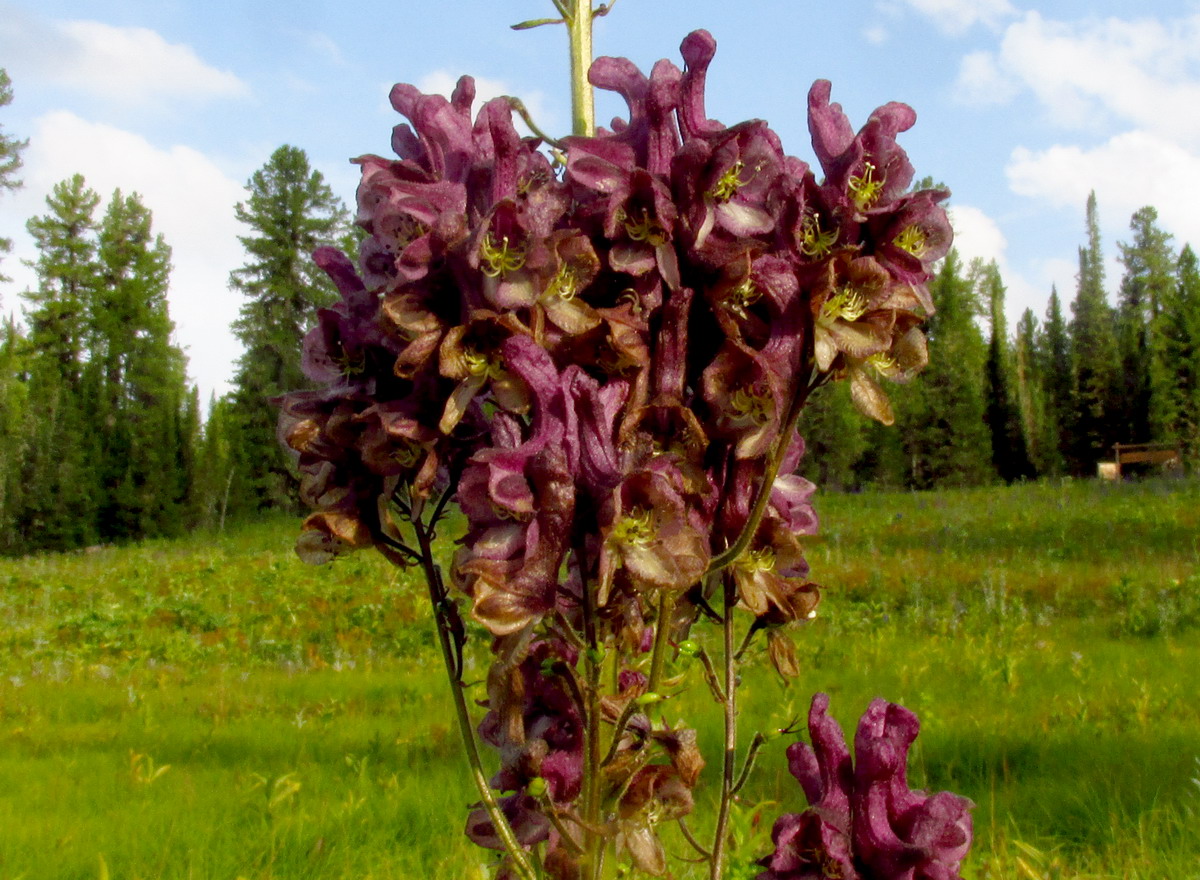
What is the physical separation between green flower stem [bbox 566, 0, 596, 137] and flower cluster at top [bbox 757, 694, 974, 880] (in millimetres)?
1156

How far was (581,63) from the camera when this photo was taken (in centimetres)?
157

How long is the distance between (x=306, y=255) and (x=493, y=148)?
44.6 m

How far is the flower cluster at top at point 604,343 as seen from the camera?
1.25m

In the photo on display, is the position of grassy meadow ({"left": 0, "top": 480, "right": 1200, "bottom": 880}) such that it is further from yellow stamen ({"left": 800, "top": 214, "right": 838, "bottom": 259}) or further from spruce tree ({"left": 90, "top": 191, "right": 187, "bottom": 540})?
spruce tree ({"left": 90, "top": 191, "right": 187, "bottom": 540})

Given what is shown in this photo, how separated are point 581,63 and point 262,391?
42502 millimetres

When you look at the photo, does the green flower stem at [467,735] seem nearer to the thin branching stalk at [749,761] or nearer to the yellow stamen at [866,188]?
the thin branching stalk at [749,761]

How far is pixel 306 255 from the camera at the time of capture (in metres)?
43.4

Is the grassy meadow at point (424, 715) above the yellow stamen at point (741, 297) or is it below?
below

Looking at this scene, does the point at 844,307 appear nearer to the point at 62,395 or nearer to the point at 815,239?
the point at 815,239

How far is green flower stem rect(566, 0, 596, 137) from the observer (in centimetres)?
154

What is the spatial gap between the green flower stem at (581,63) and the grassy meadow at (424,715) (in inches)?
75.3

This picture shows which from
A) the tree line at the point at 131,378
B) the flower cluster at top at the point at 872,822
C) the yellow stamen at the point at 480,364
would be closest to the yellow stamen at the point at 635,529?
the yellow stamen at the point at 480,364

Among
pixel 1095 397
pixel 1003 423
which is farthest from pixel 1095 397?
pixel 1003 423

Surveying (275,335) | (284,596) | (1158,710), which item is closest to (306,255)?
(275,335)
